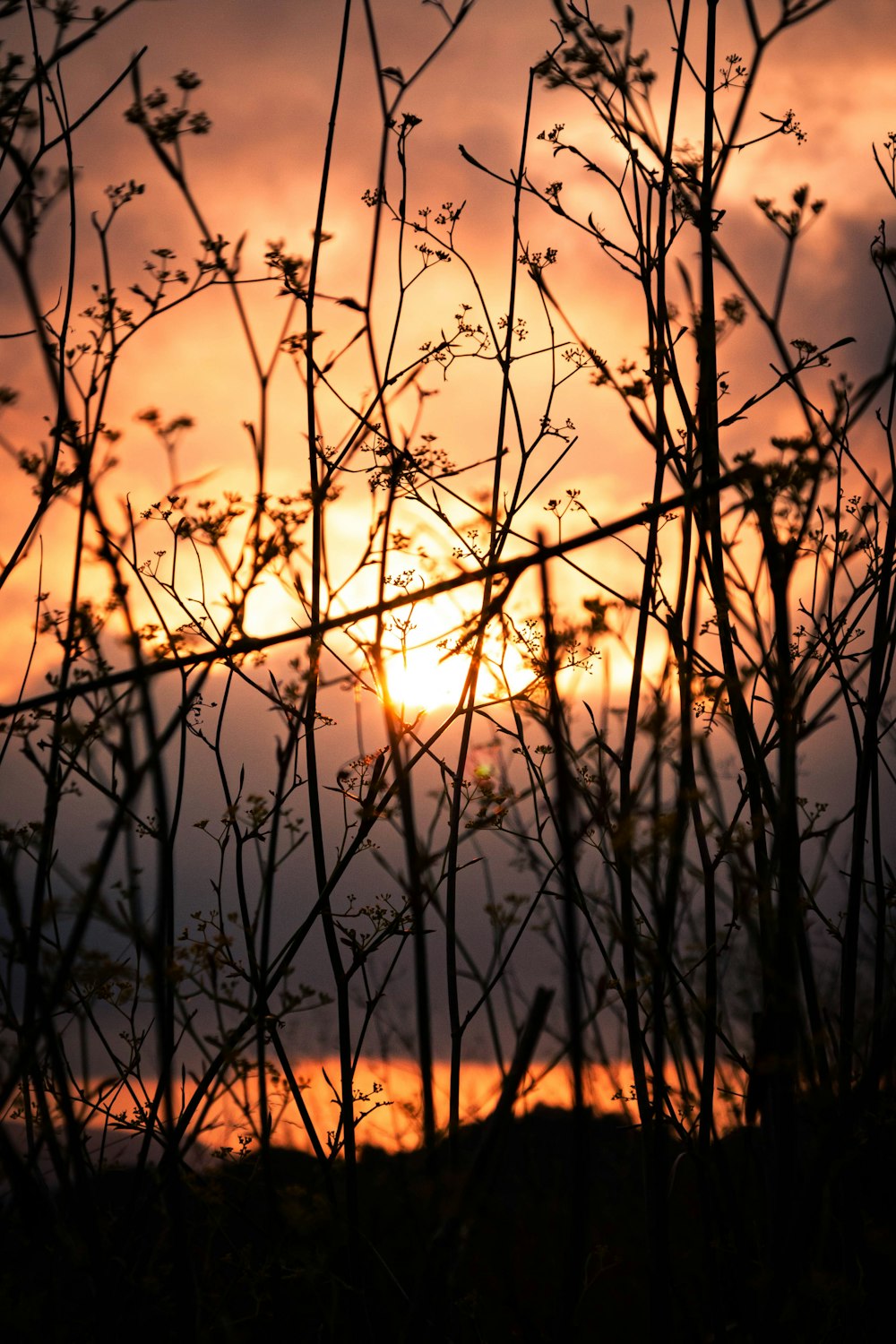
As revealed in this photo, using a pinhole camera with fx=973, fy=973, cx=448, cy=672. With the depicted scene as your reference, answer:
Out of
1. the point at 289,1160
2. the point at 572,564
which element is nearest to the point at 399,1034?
the point at 289,1160

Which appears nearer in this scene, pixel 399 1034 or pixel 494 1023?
pixel 494 1023

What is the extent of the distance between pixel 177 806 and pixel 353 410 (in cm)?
110

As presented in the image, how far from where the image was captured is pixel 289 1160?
9555 mm

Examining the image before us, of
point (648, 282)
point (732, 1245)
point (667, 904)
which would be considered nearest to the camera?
point (667, 904)

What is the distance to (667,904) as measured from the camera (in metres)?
1.45

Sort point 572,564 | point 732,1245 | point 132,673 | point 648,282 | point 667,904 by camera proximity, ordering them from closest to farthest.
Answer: point 132,673, point 667,904, point 732,1245, point 648,282, point 572,564

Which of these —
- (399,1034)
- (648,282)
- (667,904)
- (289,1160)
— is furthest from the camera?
(289,1160)

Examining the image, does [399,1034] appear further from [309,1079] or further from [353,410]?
[353,410]

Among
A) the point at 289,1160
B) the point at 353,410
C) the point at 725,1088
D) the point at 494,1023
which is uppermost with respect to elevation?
the point at 353,410

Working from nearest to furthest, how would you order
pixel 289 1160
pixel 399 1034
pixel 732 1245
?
pixel 732 1245, pixel 399 1034, pixel 289 1160

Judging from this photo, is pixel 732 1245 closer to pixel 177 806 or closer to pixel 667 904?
pixel 667 904

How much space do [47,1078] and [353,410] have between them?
1.68 metres

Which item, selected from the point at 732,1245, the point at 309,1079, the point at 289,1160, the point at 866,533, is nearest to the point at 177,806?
the point at 309,1079

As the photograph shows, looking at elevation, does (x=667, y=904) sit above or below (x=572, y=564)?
below
